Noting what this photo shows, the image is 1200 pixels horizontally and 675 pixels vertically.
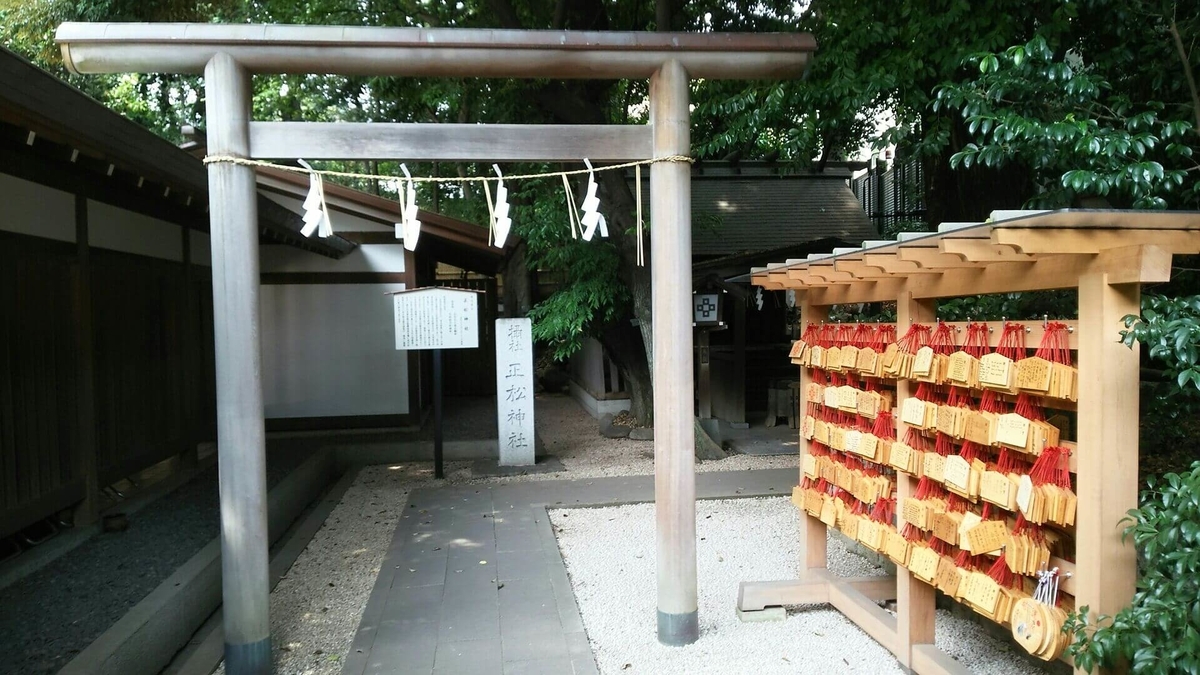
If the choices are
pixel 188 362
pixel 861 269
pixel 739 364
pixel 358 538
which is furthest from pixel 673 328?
pixel 739 364

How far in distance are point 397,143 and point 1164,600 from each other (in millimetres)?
4032

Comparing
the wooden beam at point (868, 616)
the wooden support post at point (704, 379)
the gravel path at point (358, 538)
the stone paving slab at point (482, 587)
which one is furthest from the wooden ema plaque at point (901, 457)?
the wooden support post at point (704, 379)

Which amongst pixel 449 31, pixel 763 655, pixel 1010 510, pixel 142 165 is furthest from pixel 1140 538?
pixel 142 165

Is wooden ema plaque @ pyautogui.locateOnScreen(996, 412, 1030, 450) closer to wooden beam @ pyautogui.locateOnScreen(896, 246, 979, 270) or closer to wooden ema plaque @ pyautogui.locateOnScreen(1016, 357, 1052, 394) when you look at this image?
wooden ema plaque @ pyautogui.locateOnScreen(1016, 357, 1052, 394)

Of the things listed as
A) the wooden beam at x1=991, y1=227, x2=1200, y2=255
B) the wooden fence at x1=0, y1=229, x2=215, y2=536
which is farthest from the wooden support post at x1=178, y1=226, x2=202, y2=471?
the wooden beam at x1=991, y1=227, x2=1200, y2=255

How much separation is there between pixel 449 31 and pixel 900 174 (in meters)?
12.3

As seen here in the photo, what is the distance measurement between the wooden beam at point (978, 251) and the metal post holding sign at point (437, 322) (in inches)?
276

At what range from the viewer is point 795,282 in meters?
4.91

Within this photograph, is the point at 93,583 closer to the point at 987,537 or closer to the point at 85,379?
the point at 85,379

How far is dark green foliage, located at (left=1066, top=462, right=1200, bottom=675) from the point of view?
2.33 metres

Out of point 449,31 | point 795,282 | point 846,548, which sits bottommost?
point 846,548

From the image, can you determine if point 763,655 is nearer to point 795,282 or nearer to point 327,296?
point 795,282

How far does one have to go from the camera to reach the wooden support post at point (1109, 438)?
2756 mm

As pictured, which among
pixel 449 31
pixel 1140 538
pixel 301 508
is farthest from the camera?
pixel 301 508
